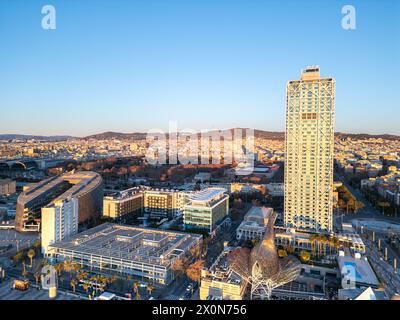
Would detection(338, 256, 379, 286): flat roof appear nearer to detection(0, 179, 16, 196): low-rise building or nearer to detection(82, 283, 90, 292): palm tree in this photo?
detection(82, 283, 90, 292): palm tree

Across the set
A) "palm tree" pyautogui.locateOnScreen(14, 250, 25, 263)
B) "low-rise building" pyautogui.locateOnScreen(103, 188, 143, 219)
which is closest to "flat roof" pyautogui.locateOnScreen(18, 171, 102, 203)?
"low-rise building" pyautogui.locateOnScreen(103, 188, 143, 219)

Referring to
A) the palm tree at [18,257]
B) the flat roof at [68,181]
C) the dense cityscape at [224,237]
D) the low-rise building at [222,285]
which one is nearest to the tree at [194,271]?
the dense cityscape at [224,237]

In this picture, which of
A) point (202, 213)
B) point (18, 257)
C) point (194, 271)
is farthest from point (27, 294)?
point (202, 213)

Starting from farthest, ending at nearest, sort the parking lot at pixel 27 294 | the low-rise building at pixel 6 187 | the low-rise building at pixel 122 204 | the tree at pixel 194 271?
the low-rise building at pixel 6 187 → the low-rise building at pixel 122 204 → the tree at pixel 194 271 → the parking lot at pixel 27 294

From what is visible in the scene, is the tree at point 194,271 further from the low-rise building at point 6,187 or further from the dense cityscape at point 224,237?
the low-rise building at point 6,187

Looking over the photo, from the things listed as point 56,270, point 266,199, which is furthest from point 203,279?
point 266,199

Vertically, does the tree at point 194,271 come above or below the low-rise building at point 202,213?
below

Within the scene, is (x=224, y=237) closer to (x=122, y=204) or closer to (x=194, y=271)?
(x=194, y=271)
